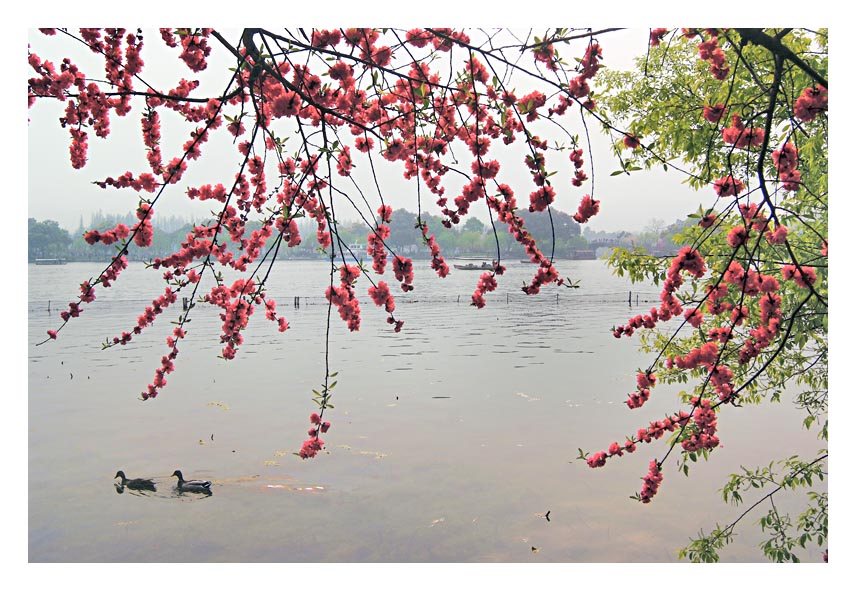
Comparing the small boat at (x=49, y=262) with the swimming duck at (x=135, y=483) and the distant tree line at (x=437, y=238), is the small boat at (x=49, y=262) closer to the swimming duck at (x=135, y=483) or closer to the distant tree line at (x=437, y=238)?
the distant tree line at (x=437, y=238)

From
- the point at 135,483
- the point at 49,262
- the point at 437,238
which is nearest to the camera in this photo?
the point at 437,238

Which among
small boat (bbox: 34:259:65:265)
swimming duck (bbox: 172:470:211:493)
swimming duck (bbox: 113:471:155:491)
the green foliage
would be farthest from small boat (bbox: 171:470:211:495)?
the green foliage

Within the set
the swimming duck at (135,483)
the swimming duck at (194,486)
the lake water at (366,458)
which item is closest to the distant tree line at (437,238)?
the lake water at (366,458)

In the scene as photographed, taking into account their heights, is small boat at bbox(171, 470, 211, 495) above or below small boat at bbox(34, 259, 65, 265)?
below

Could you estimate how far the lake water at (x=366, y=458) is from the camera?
379 centimetres

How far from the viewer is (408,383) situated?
7391 millimetres

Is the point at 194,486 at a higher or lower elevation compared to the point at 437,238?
lower

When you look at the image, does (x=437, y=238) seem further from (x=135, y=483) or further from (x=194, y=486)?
(x=135, y=483)

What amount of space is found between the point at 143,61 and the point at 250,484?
10.2 ft

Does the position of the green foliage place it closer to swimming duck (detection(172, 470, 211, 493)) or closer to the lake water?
the lake water

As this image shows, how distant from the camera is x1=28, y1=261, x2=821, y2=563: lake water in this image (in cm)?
379

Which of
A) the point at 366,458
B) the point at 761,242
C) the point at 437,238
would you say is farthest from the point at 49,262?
the point at 761,242

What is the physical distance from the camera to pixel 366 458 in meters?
5.07

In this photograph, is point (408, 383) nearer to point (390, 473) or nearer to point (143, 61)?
point (390, 473)
